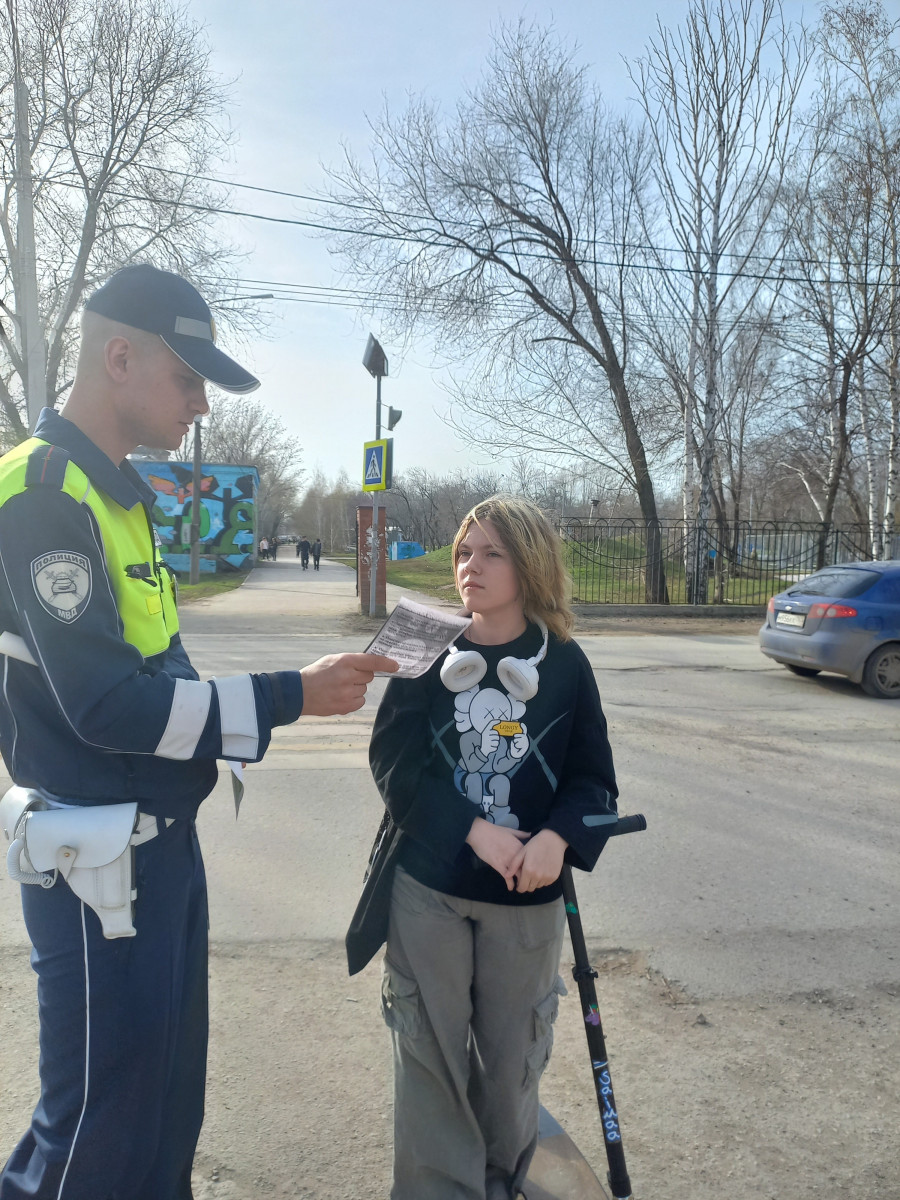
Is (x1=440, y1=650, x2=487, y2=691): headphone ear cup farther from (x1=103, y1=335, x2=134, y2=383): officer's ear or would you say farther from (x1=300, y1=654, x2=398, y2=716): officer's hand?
(x1=103, y1=335, x2=134, y2=383): officer's ear

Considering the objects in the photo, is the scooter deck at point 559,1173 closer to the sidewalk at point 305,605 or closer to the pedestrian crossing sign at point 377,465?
the sidewalk at point 305,605

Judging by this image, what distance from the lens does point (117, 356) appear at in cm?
167

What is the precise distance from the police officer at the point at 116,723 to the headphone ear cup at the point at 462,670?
249 mm

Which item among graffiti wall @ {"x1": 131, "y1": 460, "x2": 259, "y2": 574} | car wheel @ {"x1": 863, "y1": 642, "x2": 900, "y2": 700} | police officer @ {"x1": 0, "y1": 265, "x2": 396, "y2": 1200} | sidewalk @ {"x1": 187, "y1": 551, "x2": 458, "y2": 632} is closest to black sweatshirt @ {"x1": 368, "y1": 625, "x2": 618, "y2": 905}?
police officer @ {"x1": 0, "y1": 265, "x2": 396, "y2": 1200}

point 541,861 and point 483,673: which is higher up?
point 483,673

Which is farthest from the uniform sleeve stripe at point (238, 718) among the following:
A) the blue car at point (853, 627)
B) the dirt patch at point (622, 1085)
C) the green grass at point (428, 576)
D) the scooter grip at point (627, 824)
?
the green grass at point (428, 576)

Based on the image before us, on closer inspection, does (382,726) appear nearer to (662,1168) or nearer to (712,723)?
(662,1168)

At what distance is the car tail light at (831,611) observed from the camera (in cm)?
888

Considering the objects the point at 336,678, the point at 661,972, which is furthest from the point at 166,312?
the point at 661,972

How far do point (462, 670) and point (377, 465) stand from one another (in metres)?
12.7

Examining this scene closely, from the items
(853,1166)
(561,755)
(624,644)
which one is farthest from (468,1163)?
(624,644)

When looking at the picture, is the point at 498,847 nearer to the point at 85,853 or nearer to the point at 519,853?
the point at 519,853

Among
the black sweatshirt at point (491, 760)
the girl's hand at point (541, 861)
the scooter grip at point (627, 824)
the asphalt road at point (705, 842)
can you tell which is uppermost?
the black sweatshirt at point (491, 760)

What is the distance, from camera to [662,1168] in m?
2.24
